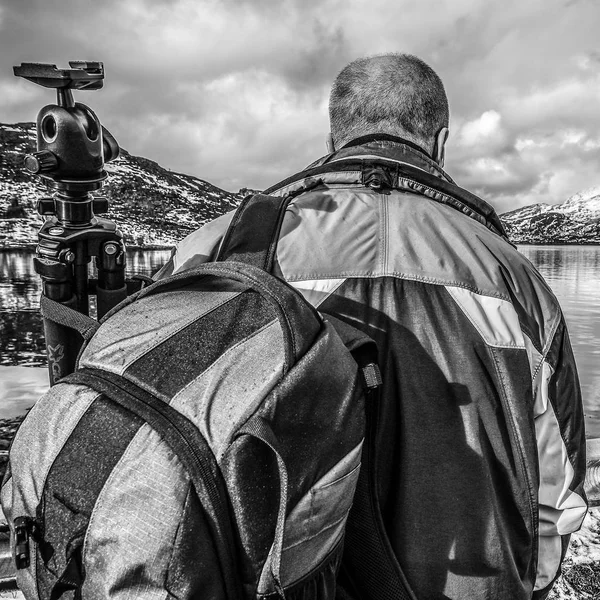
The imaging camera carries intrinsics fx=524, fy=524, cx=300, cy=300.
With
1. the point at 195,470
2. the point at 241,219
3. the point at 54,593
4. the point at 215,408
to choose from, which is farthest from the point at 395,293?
the point at 54,593

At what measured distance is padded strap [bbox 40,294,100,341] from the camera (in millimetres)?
1735

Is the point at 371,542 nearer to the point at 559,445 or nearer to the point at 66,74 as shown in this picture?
the point at 559,445

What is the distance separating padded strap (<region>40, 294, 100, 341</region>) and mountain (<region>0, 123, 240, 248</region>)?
60.1 meters

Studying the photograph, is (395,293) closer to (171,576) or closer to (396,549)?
(396,549)

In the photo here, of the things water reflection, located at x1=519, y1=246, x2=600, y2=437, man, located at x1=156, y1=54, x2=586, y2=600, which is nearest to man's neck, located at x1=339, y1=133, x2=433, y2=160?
man, located at x1=156, y1=54, x2=586, y2=600

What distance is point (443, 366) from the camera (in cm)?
158

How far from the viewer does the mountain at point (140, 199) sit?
68.8 m

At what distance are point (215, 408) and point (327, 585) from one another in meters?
0.56

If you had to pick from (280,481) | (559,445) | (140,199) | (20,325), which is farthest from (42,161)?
(140,199)

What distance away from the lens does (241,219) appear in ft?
5.48

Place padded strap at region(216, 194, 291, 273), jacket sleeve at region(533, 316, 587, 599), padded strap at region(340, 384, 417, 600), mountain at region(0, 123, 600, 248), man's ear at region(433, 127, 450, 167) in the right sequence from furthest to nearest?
mountain at region(0, 123, 600, 248) < man's ear at region(433, 127, 450, 167) < jacket sleeve at region(533, 316, 587, 599) < padded strap at region(216, 194, 291, 273) < padded strap at region(340, 384, 417, 600)

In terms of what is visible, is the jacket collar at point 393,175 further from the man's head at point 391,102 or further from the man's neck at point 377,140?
the man's head at point 391,102

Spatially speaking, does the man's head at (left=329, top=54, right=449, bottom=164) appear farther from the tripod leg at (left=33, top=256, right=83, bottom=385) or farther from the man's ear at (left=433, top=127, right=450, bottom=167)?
the tripod leg at (left=33, top=256, right=83, bottom=385)

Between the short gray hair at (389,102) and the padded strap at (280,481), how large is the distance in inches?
58.7
